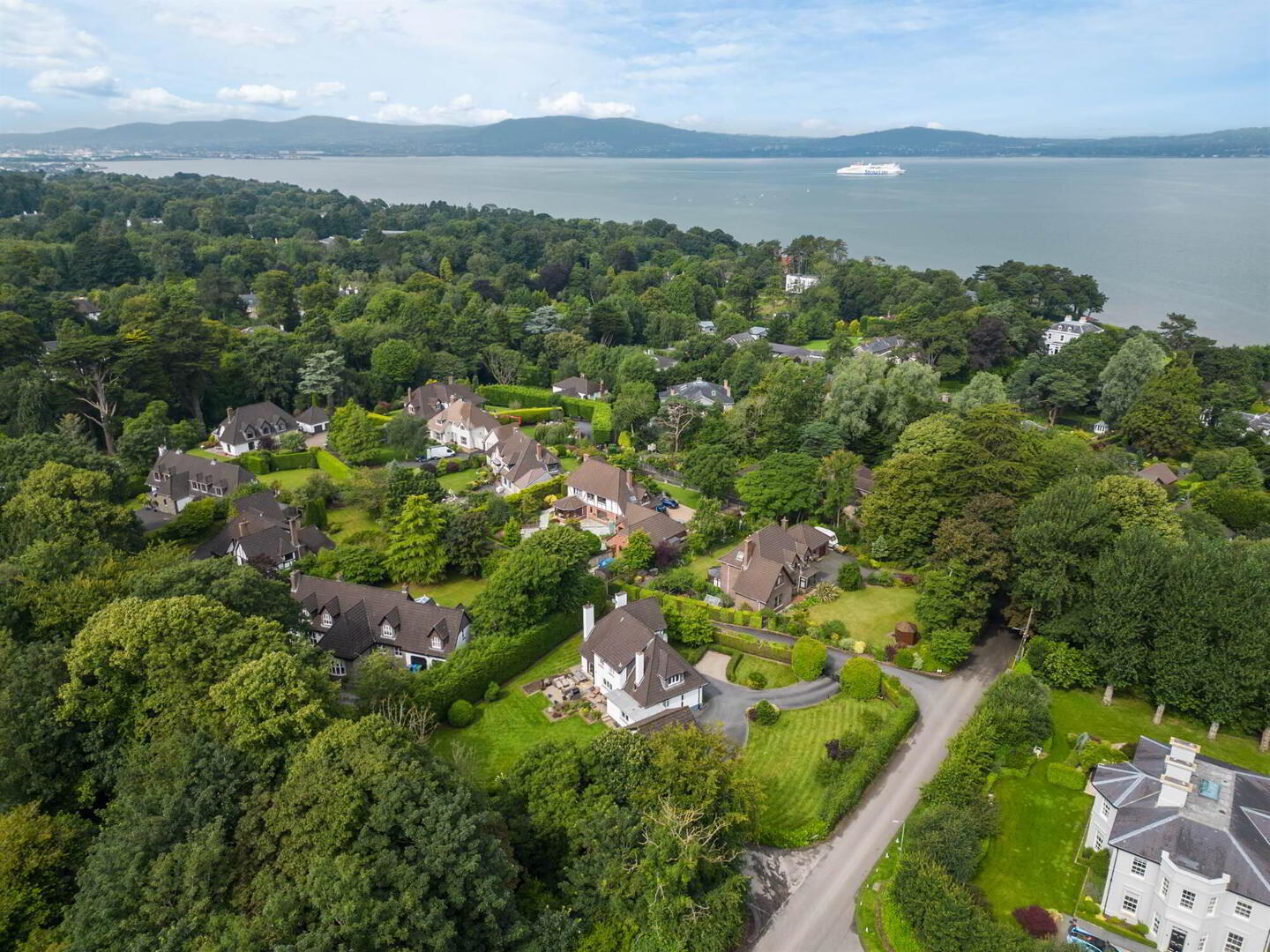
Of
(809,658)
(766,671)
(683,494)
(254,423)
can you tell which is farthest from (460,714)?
(254,423)

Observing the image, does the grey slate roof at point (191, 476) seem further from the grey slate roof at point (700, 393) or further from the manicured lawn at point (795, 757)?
the manicured lawn at point (795, 757)

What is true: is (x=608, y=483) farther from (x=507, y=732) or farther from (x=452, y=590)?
(x=507, y=732)

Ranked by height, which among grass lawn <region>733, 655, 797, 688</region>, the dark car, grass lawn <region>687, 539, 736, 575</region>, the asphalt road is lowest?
grass lawn <region>733, 655, 797, 688</region>

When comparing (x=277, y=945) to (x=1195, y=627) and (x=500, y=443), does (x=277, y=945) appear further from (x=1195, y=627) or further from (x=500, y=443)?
(x=500, y=443)

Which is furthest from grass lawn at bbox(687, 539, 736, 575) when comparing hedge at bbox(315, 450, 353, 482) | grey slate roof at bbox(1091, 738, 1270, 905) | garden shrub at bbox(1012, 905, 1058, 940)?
hedge at bbox(315, 450, 353, 482)

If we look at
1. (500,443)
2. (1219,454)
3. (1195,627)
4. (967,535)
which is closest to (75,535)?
(500,443)

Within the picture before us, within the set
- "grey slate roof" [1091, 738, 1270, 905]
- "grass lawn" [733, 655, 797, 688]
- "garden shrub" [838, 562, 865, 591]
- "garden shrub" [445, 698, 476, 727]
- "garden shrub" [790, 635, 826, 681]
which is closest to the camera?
"grey slate roof" [1091, 738, 1270, 905]

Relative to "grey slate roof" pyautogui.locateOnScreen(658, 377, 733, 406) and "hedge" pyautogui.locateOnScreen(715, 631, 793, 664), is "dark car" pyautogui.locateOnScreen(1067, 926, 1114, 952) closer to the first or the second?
"hedge" pyautogui.locateOnScreen(715, 631, 793, 664)
